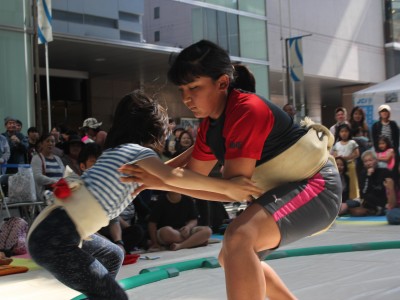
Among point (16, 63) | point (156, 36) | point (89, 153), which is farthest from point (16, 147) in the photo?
point (156, 36)

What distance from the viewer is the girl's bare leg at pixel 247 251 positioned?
1949 millimetres

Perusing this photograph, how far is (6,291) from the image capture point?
11.6ft

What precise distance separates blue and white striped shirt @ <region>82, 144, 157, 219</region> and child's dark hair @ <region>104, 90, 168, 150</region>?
0.09m

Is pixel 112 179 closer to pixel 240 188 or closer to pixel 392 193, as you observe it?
pixel 240 188

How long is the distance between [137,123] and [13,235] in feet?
10.4

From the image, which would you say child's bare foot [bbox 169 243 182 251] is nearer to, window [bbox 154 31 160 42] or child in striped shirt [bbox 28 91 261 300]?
child in striped shirt [bbox 28 91 261 300]

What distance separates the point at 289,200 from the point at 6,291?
2.21 meters

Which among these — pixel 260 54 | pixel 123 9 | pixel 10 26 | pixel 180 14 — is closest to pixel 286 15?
pixel 260 54

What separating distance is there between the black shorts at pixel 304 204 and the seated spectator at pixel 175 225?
9.91ft

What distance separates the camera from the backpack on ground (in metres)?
4.90

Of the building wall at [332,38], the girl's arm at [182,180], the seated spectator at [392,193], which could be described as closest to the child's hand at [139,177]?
the girl's arm at [182,180]

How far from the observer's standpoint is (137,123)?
2.23m

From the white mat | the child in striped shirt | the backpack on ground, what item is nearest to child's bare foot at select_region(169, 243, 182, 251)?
the white mat

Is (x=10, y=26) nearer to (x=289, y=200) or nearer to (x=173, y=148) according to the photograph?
(x=173, y=148)
